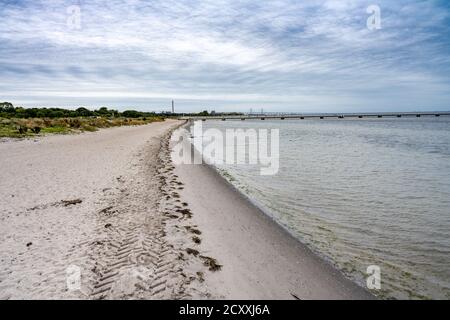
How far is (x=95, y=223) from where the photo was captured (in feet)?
22.7

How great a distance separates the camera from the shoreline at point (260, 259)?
4691mm

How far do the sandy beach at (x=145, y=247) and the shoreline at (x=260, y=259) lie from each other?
22mm

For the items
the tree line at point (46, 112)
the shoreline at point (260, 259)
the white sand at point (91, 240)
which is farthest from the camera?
the tree line at point (46, 112)

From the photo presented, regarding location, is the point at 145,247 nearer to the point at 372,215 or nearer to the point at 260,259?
the point at 260,259

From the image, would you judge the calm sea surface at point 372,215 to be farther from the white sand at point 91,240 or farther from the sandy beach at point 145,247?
the white sand at point 91,240

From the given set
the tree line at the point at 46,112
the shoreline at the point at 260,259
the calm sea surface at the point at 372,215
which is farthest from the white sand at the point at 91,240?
the tree line at the point at 46,112

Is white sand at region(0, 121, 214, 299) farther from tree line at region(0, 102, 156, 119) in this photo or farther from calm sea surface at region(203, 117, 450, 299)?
tree line at region(0, 102, 156, 119)

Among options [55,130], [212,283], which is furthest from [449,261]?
[55,130]

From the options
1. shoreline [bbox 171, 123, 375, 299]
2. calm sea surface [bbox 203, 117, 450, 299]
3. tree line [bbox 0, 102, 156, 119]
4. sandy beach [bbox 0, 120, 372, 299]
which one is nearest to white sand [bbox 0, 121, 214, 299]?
sandy beach [bbox 0, 120, 372, 299]

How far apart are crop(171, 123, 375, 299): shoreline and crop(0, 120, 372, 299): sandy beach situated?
Answer: 2cm
